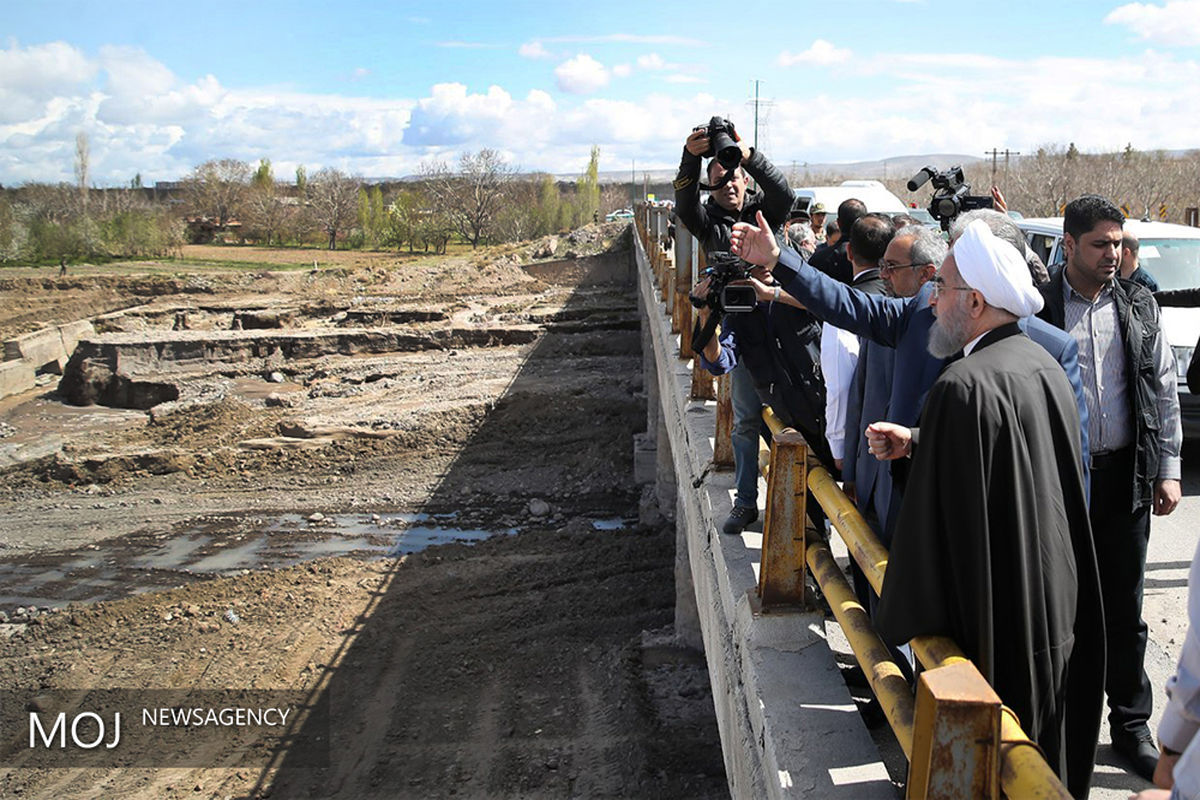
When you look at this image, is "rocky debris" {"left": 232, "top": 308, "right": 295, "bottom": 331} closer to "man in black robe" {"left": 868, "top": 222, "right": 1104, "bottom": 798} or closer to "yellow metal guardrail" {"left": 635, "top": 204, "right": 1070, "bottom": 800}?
"yellow metal guardrail" {"left": 635, "top": 204, "right": 1070, "bottom": 800}

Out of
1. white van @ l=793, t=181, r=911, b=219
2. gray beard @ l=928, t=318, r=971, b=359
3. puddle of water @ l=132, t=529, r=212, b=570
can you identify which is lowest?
puddle of water @ l=132, t=529, r=212, b=570

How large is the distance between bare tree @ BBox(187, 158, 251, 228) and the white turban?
235ft

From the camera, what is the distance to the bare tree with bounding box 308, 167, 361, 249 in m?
61.7

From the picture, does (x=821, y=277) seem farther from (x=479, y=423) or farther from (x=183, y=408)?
(x=183, y=408)

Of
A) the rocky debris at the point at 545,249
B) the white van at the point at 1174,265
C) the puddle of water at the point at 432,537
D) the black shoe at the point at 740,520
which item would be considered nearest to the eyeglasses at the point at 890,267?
the black shoe at the point at 740,520

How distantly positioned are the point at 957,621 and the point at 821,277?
124cm

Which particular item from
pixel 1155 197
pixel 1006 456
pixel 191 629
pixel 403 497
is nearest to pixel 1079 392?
pixel 1006 456

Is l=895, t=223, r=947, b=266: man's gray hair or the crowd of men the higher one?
l=895, t=223, r=947, b=266: man's gray hair

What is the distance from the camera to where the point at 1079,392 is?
2.63m

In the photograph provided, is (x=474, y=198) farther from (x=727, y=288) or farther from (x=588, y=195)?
(x=727, y=288)

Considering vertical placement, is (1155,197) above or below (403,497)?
Result: above

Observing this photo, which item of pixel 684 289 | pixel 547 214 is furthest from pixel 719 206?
pixel 547 214

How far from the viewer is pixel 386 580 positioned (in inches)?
436

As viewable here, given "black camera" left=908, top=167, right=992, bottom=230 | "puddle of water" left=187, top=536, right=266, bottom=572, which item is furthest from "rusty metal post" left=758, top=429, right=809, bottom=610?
"puddle of water" left=187, top=536, right=266, bottom=572
